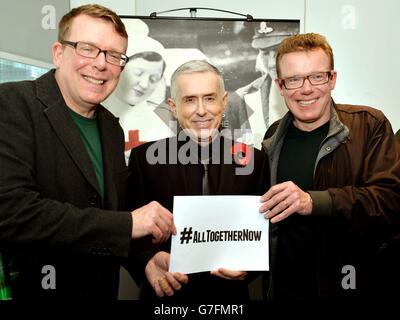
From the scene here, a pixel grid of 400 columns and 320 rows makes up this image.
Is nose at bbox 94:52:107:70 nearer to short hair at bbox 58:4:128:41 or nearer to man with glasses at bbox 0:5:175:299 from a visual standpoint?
man with glasses at bbox 0:5:175:299

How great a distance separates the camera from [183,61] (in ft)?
11.1

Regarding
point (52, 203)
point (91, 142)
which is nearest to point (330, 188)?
point (91, 142)

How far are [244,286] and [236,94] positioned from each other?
1.74 m

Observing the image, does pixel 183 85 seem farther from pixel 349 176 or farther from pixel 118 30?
pixel 349 176

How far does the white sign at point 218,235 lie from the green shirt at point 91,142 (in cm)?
42

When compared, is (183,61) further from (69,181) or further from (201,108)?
(69,181)

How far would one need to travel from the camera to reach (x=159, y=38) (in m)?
3.37

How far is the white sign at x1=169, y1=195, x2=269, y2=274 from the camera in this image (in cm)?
180

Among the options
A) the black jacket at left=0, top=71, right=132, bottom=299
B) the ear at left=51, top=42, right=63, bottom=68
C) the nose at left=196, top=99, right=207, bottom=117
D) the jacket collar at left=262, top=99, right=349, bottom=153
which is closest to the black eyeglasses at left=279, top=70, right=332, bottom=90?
the jacket collar at left=262, top=99, right=349, bottom=153

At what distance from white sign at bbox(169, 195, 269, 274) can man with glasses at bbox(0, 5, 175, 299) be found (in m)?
0.09

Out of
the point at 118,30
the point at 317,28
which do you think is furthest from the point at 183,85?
the point at 317,28

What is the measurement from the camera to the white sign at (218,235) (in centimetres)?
180

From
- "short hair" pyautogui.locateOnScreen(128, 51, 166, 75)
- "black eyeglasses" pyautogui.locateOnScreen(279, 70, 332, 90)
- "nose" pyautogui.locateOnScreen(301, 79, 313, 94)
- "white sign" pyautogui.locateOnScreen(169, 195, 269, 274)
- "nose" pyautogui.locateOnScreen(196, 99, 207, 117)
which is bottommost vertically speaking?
"white sign" pyautogui.locateOnScreen(169, 195, 269, 274)

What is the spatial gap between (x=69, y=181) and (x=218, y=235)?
674 mm
